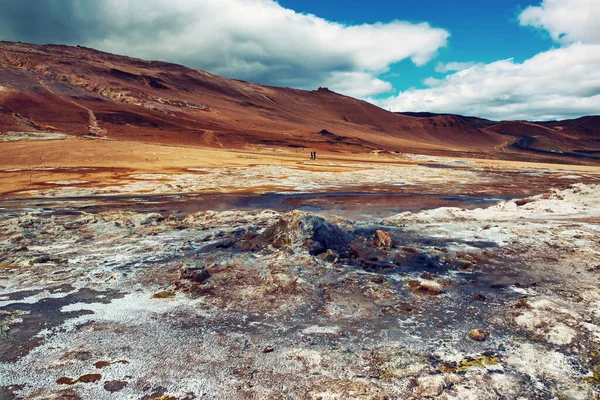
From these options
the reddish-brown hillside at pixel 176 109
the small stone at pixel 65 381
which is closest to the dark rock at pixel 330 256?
the small stone at pixel 65 381

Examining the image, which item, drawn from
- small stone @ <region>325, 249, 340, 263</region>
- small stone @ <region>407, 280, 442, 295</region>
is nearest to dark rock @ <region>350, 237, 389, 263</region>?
small stone @ <region>325, 249, 340, 263</region>

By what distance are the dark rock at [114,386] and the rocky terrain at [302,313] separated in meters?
0.02

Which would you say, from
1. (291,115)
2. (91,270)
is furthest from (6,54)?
(91,270)

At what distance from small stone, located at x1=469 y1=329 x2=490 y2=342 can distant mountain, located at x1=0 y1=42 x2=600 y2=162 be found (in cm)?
6186

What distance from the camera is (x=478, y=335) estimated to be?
18.4ft

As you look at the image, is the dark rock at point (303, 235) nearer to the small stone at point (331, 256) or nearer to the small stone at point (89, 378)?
the small stone at point (331, 256)

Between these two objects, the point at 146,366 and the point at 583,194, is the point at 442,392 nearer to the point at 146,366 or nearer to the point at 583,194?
the point at 146,366

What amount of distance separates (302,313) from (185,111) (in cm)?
8616

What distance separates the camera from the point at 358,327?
237 inches

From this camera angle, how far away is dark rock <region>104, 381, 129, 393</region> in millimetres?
4441

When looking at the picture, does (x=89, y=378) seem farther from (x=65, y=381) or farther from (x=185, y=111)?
(x=185, y=111)

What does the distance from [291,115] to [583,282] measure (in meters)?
111

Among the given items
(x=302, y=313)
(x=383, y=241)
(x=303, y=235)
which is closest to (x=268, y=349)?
(x=302, y=313)

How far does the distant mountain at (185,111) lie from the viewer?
64.3 meters
